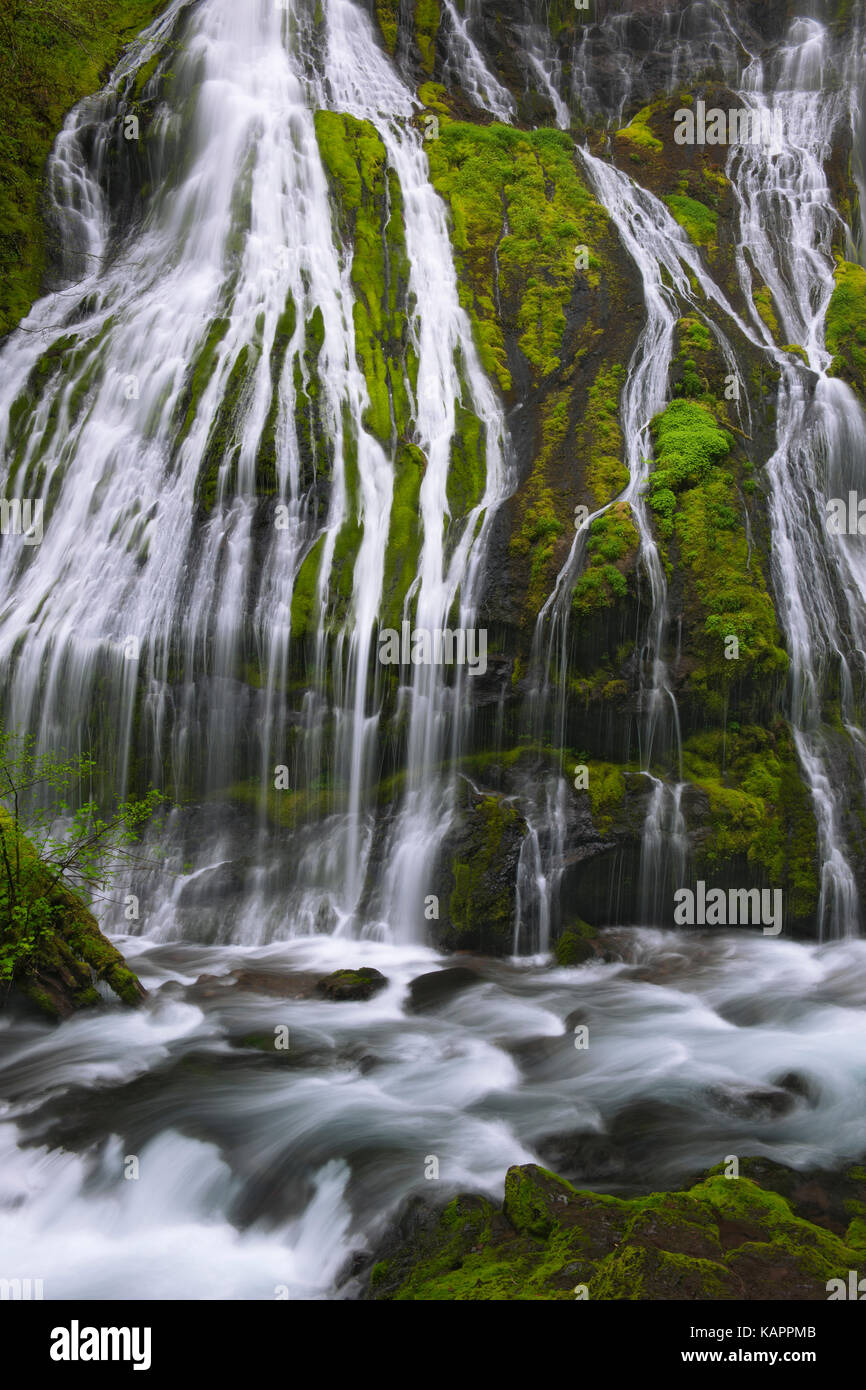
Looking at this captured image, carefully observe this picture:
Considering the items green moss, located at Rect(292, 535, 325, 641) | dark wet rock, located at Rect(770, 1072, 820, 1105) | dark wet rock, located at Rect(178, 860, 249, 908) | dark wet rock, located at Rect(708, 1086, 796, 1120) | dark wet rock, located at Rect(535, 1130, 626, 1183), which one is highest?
green moss, located at Rect(292, 535, 325, 641)

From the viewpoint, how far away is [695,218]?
22000mm

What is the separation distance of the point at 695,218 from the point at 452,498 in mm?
11166

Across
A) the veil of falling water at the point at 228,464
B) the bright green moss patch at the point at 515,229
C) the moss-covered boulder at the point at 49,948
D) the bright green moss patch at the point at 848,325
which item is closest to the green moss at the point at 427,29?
the veil of falling water at the point at 228,464

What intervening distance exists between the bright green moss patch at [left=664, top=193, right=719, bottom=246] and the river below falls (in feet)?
55.0

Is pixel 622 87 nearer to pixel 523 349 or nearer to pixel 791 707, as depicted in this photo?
pixel 523 349

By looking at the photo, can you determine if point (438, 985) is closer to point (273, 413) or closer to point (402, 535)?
point (402, 535)

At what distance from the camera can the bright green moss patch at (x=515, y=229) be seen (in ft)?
63.1

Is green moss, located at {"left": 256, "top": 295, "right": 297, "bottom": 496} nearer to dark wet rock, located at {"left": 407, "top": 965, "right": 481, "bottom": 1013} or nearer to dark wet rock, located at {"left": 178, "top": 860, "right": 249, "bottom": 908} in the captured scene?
dark wet rock, located at {"left": 178, "top": 860, "right": 249, "bottom": 908}

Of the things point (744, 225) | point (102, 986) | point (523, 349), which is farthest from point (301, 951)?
point (744, 225)

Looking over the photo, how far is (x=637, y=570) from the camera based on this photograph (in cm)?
1402

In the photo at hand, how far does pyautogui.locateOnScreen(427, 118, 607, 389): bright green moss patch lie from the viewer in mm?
19219

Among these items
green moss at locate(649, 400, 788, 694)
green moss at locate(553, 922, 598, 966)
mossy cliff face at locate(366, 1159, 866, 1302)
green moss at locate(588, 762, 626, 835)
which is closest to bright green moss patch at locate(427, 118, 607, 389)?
green moss at locate(649, 400, 788, 694)

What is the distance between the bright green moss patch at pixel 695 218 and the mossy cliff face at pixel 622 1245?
20.4 meters

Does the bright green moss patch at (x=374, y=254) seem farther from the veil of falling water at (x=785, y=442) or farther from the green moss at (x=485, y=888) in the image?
the green moss at (x=485, y=888)
